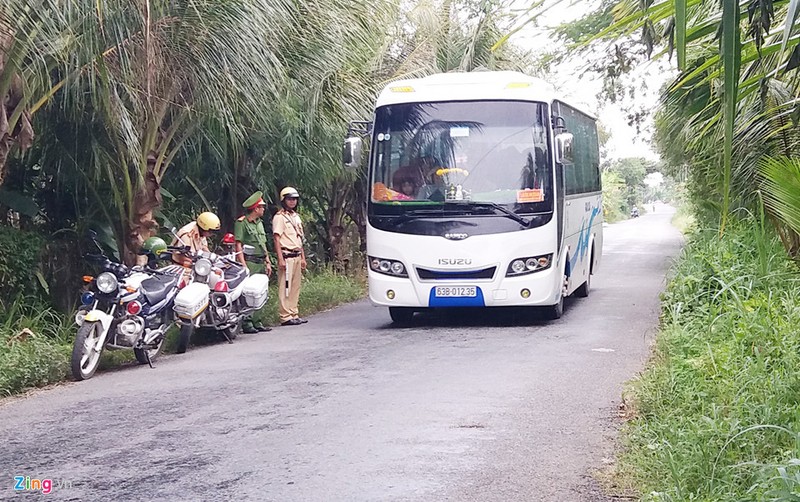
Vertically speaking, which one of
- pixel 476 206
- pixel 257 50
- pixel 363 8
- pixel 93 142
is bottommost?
pixel 476 206

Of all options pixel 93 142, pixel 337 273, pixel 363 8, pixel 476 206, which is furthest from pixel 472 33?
pixel 93 142

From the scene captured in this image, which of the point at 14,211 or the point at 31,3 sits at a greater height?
the point at 31,3

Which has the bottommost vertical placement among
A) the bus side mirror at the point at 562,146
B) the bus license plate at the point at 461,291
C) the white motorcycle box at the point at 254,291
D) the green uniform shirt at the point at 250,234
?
the bus license plate at the point at 461,291

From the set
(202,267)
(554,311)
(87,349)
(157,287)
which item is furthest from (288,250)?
(87,349)

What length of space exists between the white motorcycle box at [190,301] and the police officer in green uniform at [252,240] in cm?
183

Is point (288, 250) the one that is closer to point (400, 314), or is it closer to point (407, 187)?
point (400, 314)

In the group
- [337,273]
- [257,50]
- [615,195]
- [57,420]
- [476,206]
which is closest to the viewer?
[57,420]

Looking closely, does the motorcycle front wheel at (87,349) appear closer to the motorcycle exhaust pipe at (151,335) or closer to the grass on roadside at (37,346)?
the grass on roadside at (37,346)

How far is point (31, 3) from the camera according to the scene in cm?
796

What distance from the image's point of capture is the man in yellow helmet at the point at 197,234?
10.7 m

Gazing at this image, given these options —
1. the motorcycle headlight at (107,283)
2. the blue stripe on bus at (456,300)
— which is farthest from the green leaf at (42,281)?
the blue stripe on bus at (456,300)

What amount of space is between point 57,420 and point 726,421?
14.8 ft

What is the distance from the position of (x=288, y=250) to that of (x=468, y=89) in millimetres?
3101

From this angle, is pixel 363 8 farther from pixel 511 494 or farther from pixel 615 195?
pixel 615 195
